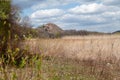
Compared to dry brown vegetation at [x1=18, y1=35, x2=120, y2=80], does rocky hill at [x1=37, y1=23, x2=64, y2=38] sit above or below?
above

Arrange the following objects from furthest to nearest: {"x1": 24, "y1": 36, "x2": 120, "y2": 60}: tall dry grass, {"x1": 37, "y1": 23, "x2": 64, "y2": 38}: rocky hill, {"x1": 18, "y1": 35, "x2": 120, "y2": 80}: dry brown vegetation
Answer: {"x1": 24, "y1": 36, "x2": 120, "y2": 60}: tall dry grass < {"x1": 18, "y1": 35, "x2": 120, "y2": 80}: dry brown vegetation < {"x1": 37, "y1": 23, "x2": 64, "y2": 38}: rocky hill

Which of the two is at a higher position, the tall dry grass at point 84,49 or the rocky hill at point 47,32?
the rocky hill at point 47,32

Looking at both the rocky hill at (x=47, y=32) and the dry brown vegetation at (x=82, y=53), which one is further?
the dry brown vegetation at (x=82, y=53)

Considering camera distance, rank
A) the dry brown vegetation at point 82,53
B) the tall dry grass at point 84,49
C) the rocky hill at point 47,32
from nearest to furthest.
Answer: the rocky hill at point 47,32 → the dry brown vegetation at point 82,53 → the tall dry grass at point 84,49

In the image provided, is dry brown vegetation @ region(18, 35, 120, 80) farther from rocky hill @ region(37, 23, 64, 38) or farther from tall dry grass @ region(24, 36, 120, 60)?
rocky hill @ region(37, 23, 64, 38)

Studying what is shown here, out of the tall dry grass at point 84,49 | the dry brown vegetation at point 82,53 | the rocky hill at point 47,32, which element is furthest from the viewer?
the tall dry grass at point 84,49

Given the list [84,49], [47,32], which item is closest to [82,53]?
[84,49]

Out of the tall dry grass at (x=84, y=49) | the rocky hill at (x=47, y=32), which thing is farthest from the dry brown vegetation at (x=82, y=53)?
the rocky hill at (x=47, y=32)

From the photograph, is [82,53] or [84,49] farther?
[84,49]

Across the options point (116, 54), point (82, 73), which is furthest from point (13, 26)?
point (82, 73)

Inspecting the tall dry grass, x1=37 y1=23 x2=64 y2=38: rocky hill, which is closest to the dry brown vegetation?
the tall dry grass

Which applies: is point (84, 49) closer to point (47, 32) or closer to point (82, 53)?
point (82, 53)

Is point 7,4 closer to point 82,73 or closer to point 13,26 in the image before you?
point 13,26

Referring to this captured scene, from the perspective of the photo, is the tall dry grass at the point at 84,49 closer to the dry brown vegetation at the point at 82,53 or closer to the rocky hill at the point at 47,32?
the dry brown vegetation at the point at 82,53
